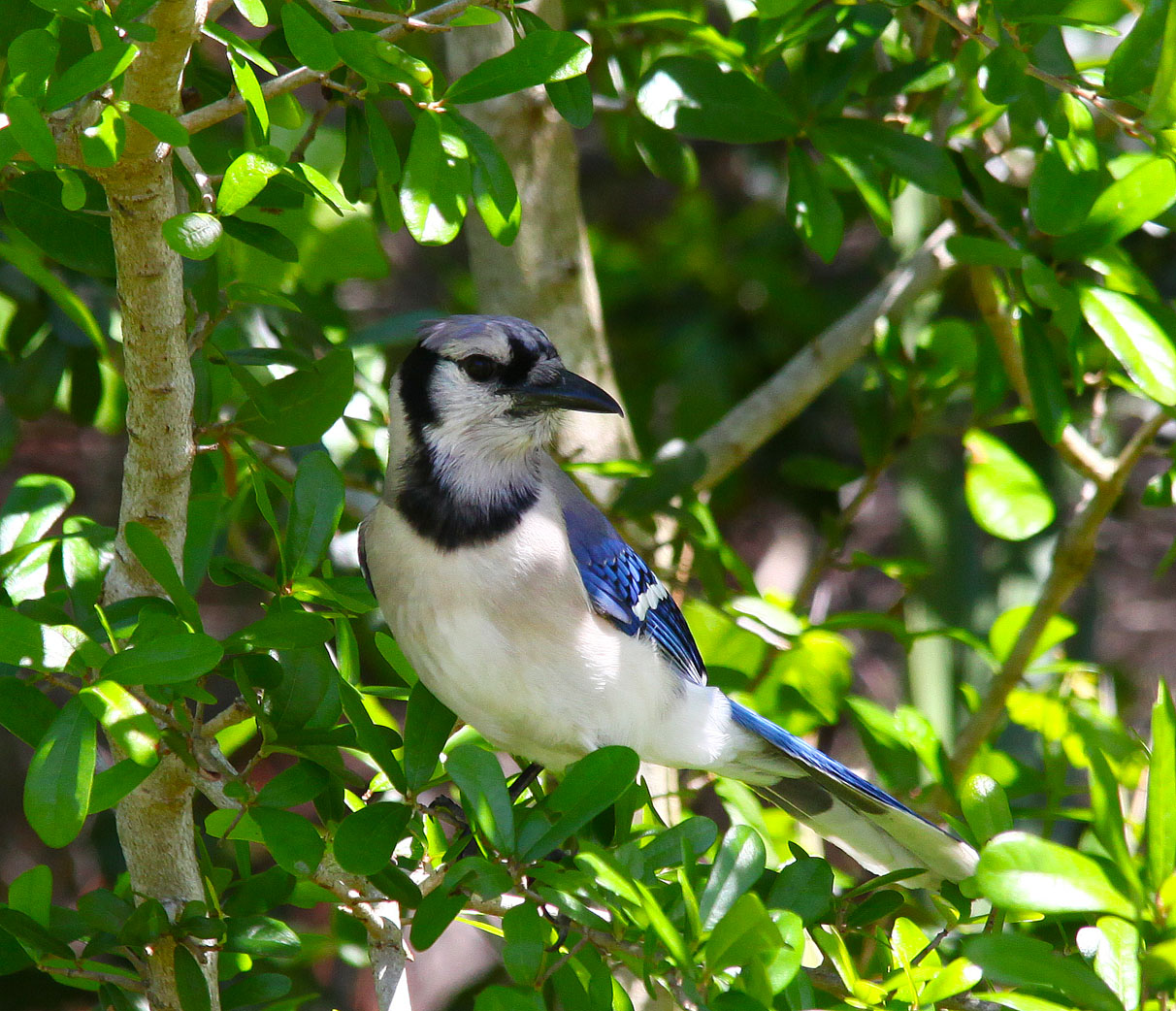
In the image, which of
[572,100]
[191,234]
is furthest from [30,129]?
[572,100]

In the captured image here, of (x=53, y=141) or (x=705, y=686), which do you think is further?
(x=705, y=686)

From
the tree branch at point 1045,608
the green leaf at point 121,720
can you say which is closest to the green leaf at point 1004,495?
the tree branch at point 1045,608

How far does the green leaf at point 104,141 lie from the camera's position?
1.07m

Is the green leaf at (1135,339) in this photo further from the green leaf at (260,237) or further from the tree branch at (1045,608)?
the green leaf at (260,237)

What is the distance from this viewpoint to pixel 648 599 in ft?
6.20

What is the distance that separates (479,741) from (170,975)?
1.87ft

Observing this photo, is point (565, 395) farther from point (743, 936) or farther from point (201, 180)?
point (743, 936)

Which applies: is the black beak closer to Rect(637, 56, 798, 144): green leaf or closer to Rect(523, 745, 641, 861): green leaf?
Rect(637, 56, 798, 144): green leaf

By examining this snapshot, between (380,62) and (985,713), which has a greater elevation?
(380,62)

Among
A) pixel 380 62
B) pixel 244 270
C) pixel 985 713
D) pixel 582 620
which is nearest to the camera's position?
pixel 380 62

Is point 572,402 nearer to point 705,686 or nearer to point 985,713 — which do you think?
point 705,686

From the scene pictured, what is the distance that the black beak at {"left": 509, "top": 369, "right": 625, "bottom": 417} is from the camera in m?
1.68

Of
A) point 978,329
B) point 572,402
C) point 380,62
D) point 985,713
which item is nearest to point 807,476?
point 978,329

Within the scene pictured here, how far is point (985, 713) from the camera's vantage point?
2.18m
